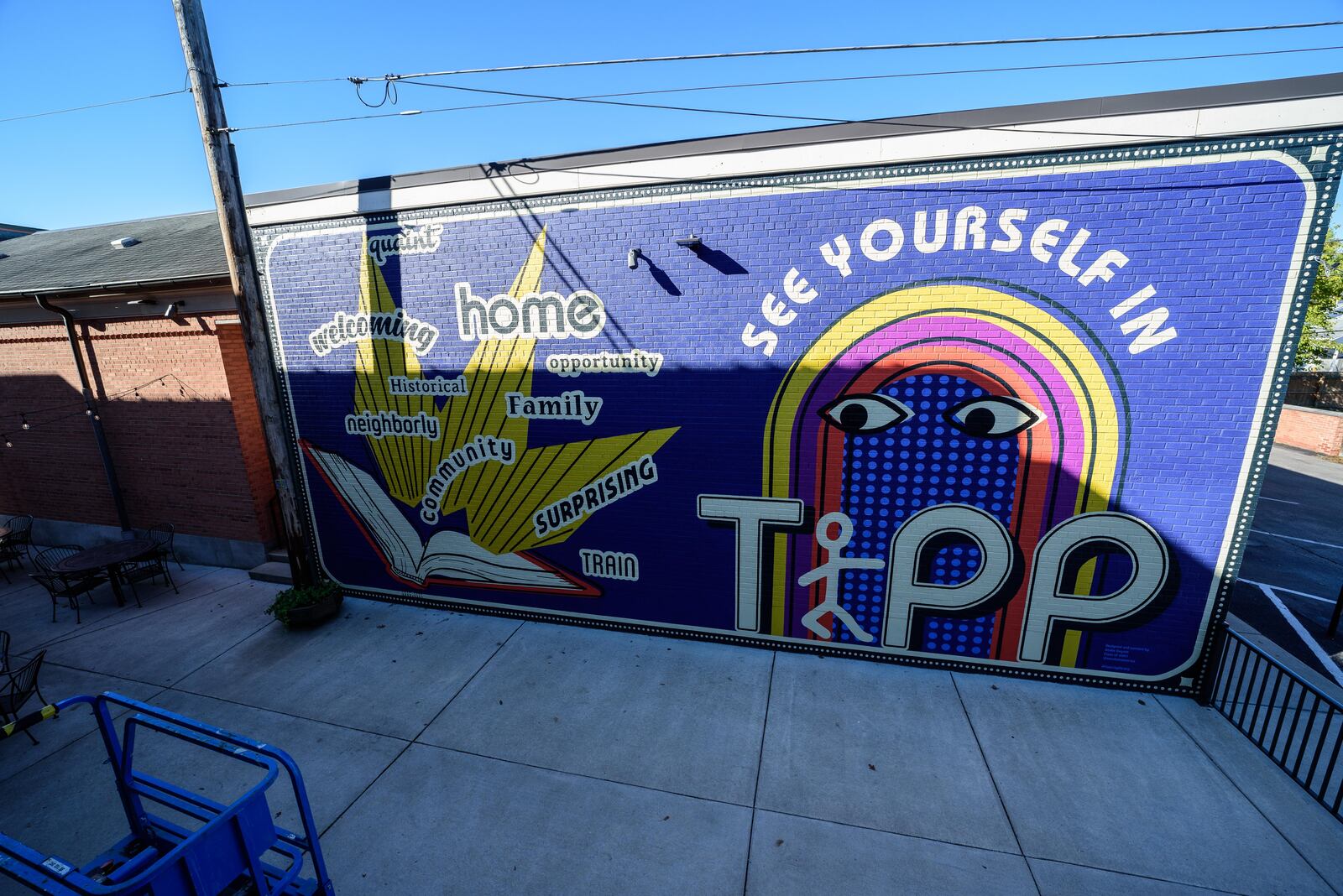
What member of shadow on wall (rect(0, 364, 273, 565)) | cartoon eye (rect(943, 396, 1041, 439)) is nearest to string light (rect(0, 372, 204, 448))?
shadow on wall (rect(0, 364, 273, 565))

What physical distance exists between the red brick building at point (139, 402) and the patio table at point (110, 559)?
3.39ft

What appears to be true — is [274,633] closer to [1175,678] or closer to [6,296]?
[6,296]

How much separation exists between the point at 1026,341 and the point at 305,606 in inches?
382

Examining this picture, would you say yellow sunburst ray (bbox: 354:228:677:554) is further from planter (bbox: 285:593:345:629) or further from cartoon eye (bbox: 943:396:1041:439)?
cartoon eye (bbox: 943:396:1041:439)

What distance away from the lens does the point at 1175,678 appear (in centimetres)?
608

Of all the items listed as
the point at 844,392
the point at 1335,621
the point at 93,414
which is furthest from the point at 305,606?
the point at 1335,621

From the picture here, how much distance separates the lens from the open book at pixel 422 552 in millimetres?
7848

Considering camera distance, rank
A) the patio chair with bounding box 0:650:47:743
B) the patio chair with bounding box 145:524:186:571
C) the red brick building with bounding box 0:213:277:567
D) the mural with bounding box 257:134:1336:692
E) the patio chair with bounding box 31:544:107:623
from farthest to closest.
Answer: the patio chair with bounding box 145:524:186:571 → the red brick building with bounding box 0:213:277:567 → the patio chair with bounding box 31:544:107:623 → the patio chair with bounding box 0:650:47:743 → the mural with bounding box 257:134:1336:692

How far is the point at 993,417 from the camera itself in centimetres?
594

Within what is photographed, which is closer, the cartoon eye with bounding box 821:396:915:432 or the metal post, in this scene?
the cartoon eye with bounding box 821:396:915:432

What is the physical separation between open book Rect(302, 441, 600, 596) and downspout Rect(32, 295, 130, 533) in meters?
5.43

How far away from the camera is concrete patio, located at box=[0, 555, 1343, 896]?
423 centimetres

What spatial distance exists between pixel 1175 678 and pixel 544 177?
9.17m

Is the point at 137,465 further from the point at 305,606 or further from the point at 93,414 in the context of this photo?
the point at 305,606
